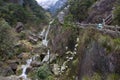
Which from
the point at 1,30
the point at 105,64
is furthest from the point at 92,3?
the point at 105,64

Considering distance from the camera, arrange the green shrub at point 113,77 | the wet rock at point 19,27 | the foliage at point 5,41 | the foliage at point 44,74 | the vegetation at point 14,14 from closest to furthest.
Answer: the green shrub at point 113,77
the foliage at point 44,74
the foliage at point 5,41
the wet rock at point 19,27
the vegetation at point 14,14

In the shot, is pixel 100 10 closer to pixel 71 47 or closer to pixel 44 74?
pixel 71 47

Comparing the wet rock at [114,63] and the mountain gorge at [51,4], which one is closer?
the wet rock at [114,63]

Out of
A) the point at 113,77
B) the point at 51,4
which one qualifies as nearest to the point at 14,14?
the point at 113,77

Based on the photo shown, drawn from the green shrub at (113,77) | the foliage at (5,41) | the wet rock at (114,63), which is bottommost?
the green shrub at (113,77)

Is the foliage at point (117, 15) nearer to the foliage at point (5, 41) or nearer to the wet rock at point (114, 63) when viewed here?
the wet rock at point (114, 63)

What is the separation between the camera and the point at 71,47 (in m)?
23.5

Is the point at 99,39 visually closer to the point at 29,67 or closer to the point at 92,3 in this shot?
the point at 29,67

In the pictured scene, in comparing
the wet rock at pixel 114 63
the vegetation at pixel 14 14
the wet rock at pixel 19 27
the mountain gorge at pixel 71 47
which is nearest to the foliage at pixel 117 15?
the mountain gorge at pixel 71 47

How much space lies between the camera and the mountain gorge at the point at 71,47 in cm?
1362

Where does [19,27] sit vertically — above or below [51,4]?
below

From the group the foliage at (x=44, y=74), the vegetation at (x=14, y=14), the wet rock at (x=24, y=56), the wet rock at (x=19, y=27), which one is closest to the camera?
the foliage at (x=44, y=74)

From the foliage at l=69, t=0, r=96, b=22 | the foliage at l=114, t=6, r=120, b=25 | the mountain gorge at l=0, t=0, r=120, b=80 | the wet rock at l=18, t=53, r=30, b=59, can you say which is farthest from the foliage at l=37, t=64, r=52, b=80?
the wet rock at l=18, t=53, r=30, b=59

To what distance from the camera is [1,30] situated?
30797 mm
